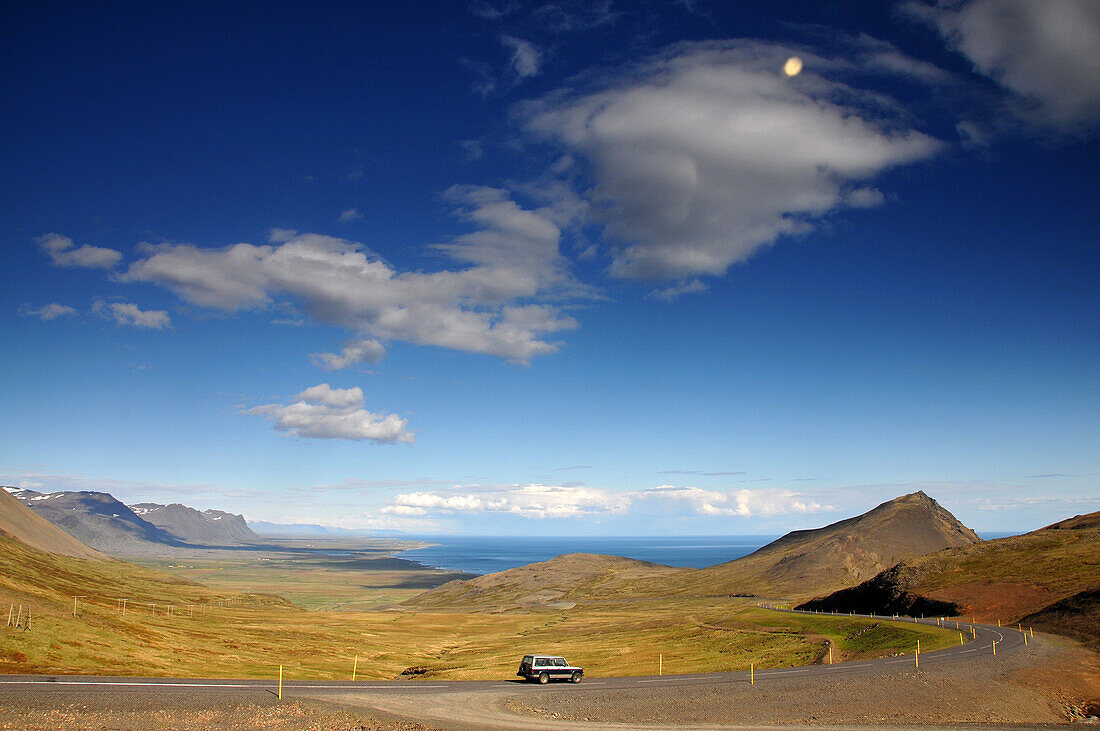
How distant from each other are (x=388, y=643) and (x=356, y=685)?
67.1 m

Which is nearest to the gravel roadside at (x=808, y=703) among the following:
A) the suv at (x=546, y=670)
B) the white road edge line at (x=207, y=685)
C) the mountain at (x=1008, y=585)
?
the suv at (x=546, y=670)

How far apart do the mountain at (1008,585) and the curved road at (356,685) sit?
30.7 m

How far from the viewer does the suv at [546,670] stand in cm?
5262

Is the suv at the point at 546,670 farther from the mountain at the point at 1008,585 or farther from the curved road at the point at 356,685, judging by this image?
the mountain at the point at 1008,585

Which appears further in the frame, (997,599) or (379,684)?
(997,599)

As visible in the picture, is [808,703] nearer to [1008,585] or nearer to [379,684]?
[379,684]

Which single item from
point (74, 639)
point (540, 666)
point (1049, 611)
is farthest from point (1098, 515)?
point (74, 639)

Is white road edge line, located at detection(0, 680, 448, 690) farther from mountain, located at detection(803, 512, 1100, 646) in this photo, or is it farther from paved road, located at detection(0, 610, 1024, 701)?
mountain, located at detection(803, 512, 1100, 646)

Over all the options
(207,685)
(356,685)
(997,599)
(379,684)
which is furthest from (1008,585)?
(207,685)

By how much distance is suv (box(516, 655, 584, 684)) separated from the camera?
2072 inches

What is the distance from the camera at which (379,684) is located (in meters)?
51.7

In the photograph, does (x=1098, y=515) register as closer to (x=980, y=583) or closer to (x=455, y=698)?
(x=980, y=583)

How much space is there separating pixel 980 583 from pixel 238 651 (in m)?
118

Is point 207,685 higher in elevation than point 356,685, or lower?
higher
